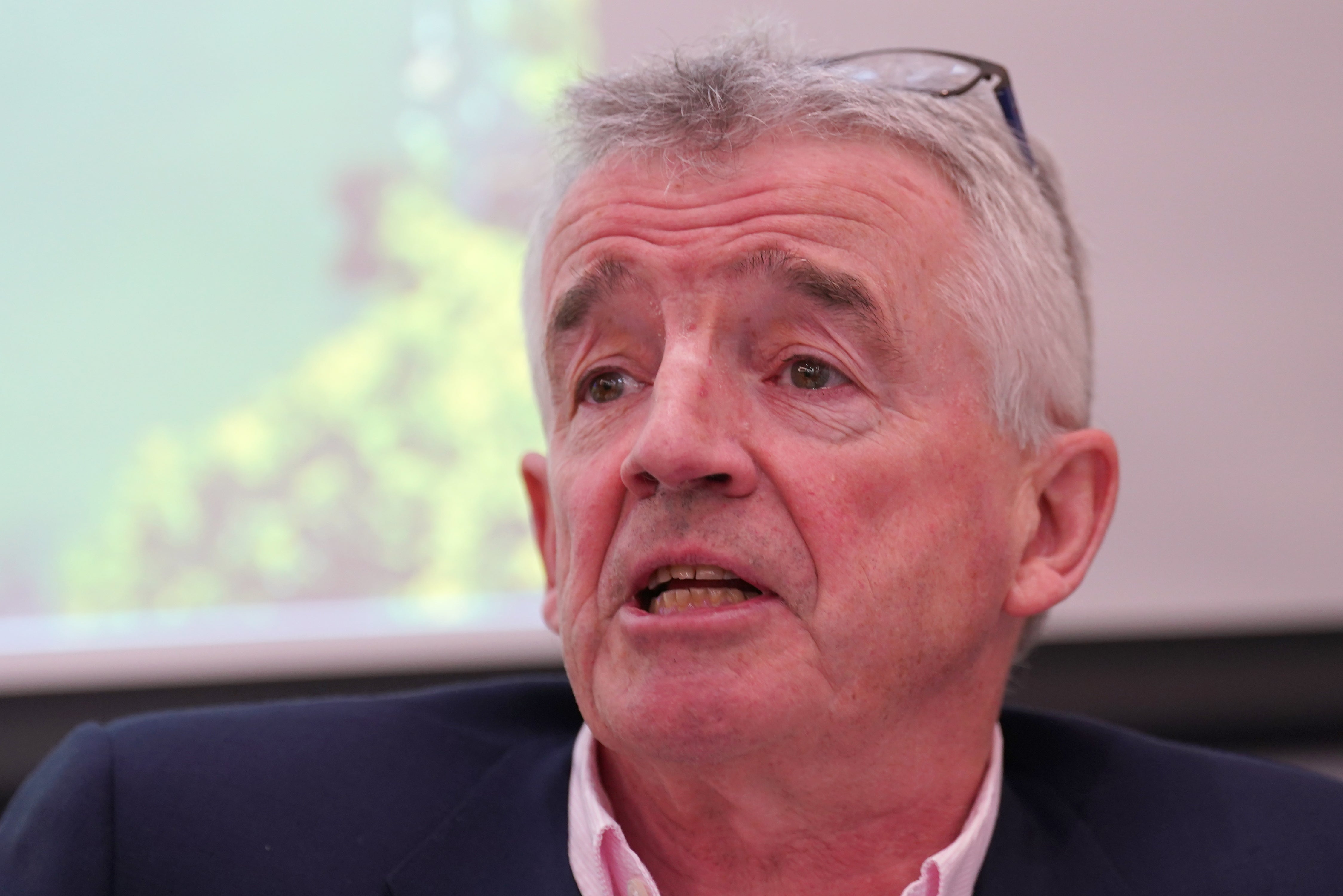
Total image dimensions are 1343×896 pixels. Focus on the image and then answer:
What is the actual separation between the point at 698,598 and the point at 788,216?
46cm

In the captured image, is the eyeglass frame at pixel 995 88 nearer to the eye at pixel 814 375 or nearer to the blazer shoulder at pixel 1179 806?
the eye at pixel 814 375

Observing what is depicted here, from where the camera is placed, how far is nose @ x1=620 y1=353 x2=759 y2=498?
4.12 ft

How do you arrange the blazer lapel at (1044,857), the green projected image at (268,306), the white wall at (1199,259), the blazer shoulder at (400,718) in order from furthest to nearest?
the white wall at (1199,259), the green projected image at (268,306), the blazer shoulder at (400,718), the blazer lapel at (1044,857)

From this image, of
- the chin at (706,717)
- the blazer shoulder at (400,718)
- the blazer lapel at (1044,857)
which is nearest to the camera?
the chin at (706,717)

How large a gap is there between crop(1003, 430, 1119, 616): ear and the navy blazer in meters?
0.31

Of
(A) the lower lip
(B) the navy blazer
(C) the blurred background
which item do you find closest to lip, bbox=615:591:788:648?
(A) the lower lip

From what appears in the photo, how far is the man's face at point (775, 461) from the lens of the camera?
1265 mm

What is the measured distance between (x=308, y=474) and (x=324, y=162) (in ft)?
2.03

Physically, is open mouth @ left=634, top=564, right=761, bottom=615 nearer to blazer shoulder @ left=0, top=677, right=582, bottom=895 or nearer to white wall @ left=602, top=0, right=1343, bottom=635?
blazer shoulder @ left=0, top=677, right=582, bottom=895

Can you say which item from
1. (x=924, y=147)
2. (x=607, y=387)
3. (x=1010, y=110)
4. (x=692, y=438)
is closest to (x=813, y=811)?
(x=692, y=438)

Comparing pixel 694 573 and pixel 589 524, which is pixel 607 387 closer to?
pixel 589 524

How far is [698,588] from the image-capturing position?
4.30 ft

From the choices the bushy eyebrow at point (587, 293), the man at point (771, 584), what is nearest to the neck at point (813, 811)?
the man at point (771, 584)

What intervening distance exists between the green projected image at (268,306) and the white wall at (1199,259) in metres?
0.80
